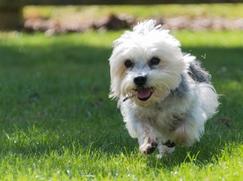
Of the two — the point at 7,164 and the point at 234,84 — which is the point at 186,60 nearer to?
the point at 7,164

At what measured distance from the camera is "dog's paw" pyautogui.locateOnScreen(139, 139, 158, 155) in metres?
7.21

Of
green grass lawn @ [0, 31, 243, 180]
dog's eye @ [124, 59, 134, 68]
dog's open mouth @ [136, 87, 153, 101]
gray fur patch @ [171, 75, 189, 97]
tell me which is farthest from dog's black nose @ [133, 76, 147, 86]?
green grass lawn @ [0, 31, 243, 180]

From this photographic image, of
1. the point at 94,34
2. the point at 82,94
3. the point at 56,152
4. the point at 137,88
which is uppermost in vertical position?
the point at 137,88

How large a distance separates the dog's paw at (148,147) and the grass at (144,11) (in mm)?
15179

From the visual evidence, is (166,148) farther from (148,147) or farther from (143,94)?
(143,94)

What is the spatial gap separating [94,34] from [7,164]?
12507 millimetres

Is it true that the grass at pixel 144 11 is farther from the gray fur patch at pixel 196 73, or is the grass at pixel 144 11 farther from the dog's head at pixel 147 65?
the dog's head at pixel 147 65

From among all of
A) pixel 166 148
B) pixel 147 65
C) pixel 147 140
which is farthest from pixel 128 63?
pixel 166 148

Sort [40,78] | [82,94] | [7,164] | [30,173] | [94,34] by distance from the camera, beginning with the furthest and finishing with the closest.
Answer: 1. [94,34]
2. [40,78]
3. [82,94]
4. [7,164]
5. [30,173]

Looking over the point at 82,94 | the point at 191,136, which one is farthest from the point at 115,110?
the point at 191,136

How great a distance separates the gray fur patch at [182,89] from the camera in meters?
7.47

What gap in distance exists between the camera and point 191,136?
292 inches

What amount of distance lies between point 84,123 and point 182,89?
2.14 metres

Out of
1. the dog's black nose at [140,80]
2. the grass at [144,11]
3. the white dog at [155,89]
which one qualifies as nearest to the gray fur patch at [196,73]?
the white dog at [155,89]
